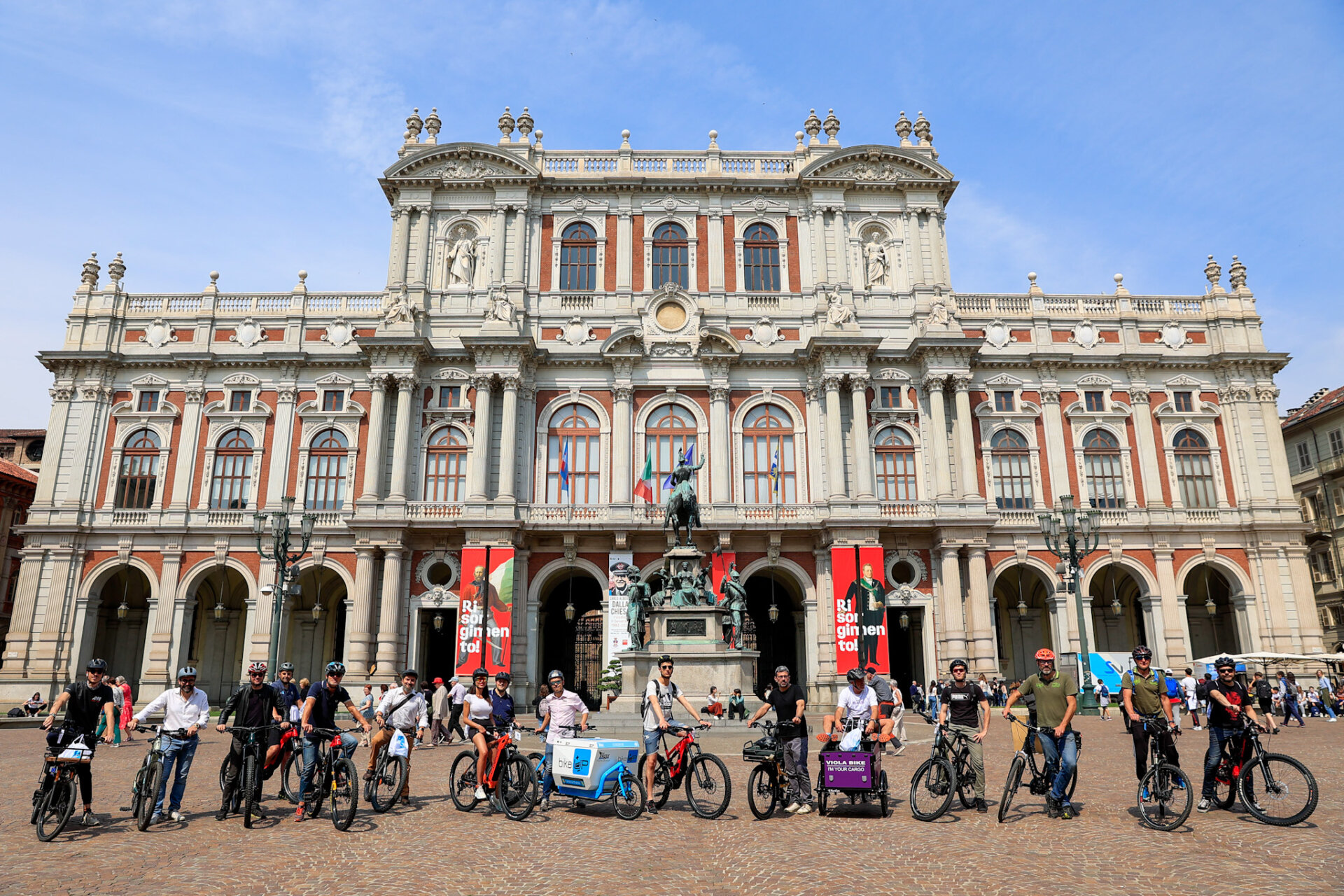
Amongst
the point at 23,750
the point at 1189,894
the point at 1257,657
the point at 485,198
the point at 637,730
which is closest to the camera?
the point at 1189,894

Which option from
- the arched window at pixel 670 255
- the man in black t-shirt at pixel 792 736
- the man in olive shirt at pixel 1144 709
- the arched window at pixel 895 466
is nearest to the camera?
the man in olive shirt at pixel 1144 709

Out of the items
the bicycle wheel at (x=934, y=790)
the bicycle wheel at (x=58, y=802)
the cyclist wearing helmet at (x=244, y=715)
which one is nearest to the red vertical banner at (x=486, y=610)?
the cyclist wearing helmet at (x=244, y=715)

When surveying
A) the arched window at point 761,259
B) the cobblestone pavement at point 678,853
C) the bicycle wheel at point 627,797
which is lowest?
the cobblestone pavement at point 678,853

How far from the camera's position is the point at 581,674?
40906 mm

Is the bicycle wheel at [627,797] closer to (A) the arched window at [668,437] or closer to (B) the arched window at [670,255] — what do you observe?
(A) the arched window at [668,437]

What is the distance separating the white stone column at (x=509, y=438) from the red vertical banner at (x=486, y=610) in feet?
7.79

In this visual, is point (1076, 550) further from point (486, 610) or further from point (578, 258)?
point (578, 258)

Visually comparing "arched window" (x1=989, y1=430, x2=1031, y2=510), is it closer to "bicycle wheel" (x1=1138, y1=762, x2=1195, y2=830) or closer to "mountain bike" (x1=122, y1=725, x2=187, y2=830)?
"bicycle wheel" (x1=1138, y1=762, x2=1195, y2=830)

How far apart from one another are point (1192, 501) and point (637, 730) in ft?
87.3

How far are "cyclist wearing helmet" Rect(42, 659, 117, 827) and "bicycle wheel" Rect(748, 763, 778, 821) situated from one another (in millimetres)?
7347

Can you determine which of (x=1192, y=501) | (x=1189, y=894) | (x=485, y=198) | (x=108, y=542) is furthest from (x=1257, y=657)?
(x=108, y=542)

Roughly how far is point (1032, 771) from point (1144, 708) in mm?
1522

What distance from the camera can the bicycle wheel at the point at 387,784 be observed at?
1145 centimetres

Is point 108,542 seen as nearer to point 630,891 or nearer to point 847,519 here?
point 847,519
